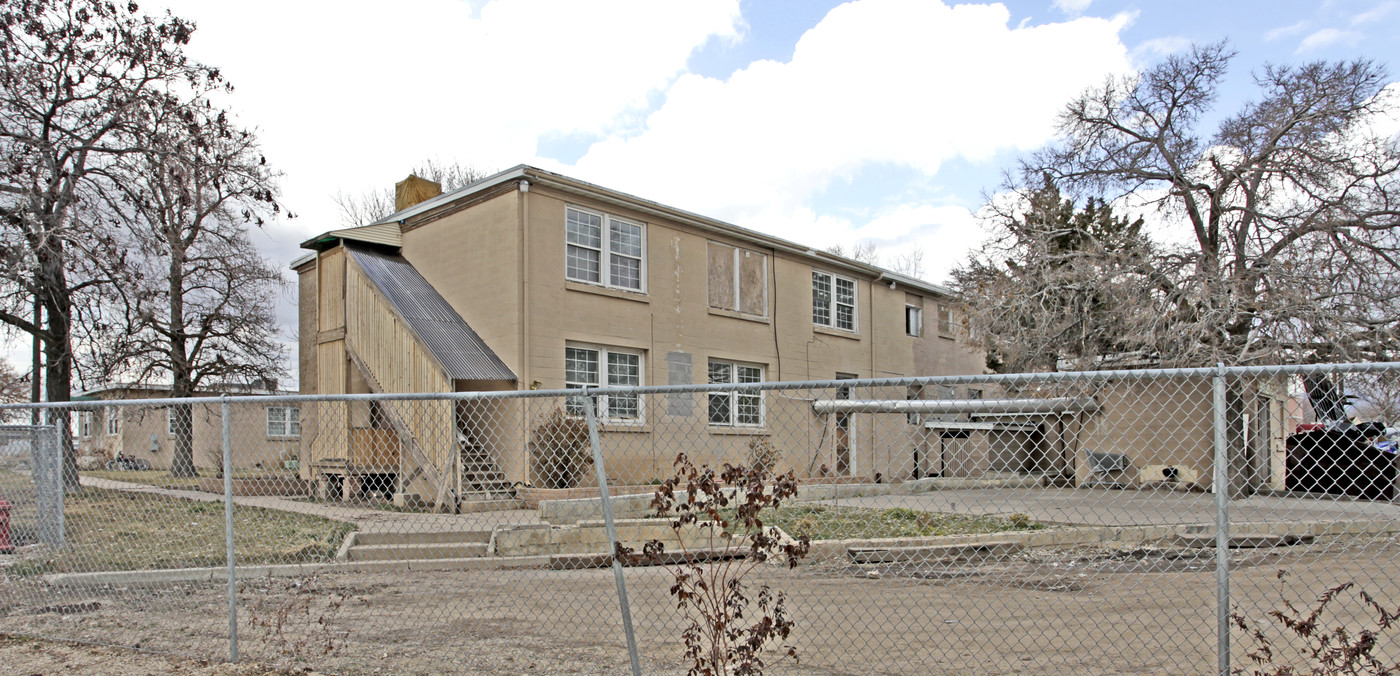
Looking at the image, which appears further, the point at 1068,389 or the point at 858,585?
the point at 1068,389

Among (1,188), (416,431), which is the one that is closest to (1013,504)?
(416,431)

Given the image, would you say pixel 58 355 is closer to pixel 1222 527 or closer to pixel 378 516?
pixel 378 516

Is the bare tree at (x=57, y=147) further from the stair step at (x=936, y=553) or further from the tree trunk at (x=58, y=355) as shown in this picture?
the stair step at (x=936, y=553)

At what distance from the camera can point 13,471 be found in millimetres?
9008

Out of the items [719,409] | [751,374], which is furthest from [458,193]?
[751,374]

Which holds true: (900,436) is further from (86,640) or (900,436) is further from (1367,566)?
(86,640)

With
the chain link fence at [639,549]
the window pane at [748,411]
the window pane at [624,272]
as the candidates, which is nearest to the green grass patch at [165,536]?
the chain link fence at [639,549]

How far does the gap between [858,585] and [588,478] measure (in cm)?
726

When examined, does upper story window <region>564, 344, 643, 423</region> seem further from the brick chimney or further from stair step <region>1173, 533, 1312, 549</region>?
stair step <region>1173, 533, 1312, 549</region>

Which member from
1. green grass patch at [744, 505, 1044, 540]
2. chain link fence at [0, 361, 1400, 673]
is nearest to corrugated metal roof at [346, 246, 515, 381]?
chain link fence at [0, 361, 1400, 673]

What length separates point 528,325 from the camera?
15.6 m

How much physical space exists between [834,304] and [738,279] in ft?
12.8

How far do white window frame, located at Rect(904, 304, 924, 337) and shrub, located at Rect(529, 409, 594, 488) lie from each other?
1372 centimetres

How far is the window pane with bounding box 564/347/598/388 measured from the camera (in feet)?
54.6
